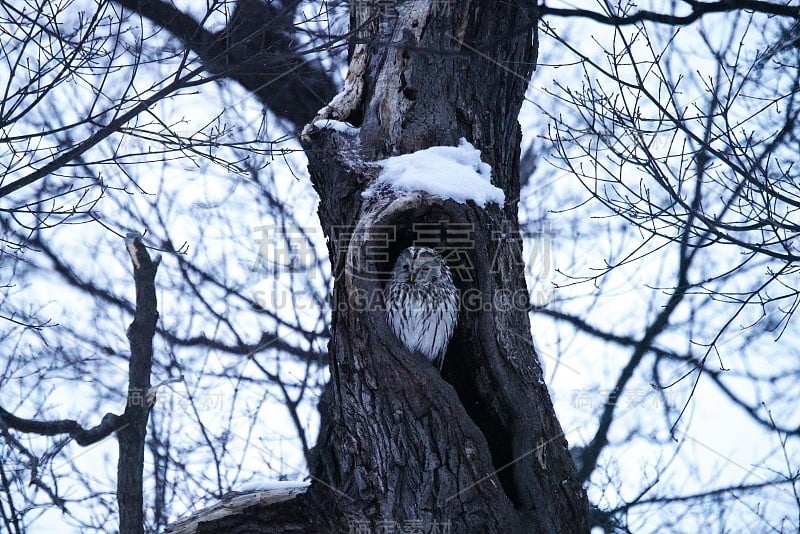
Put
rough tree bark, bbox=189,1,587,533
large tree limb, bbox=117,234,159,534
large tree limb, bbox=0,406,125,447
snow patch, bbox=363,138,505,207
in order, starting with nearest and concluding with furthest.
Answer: rough tree bark, bbox=189,1,587,533 → snow patch, bbox=363,138,505,207 → large tree limb, bbox=117,234,159,534 → large tree limb, bbox=0,406,125,447

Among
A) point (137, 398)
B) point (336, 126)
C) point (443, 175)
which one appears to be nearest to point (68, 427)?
point (137, 398)

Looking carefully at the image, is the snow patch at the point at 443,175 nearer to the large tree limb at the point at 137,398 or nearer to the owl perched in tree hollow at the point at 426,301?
the owl perched in tree hollow at the point at 426,301

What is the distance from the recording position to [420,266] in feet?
16.1

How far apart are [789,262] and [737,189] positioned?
0.52m

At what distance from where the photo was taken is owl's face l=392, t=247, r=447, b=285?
4891 mm

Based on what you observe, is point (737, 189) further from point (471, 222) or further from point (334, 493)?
point (334, 493)

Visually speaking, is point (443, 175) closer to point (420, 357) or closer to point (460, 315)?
point (460, 315)

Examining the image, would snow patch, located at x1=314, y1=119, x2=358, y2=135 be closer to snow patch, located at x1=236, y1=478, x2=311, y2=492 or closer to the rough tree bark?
the rough tree bark

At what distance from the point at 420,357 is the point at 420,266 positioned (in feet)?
2.42

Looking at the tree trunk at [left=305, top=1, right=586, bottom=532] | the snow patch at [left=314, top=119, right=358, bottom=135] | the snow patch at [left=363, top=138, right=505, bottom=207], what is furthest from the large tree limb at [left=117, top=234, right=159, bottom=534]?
the snow patch at [left=363, top=138, right=505, bottom=207]

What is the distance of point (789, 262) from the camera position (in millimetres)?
3572

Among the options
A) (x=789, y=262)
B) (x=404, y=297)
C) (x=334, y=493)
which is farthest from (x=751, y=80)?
(x=334, y=493)

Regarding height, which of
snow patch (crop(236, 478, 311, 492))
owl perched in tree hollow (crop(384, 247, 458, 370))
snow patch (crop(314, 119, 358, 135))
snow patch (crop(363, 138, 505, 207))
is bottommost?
snow patch (crop(236, 478, 311, 492))

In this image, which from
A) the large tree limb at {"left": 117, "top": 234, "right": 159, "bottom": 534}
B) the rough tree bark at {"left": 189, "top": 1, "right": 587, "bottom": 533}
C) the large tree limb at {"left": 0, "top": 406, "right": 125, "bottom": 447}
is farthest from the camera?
the large tree limb at {"left": 0, "top": 406, "right": 125, "bottom": 447}
